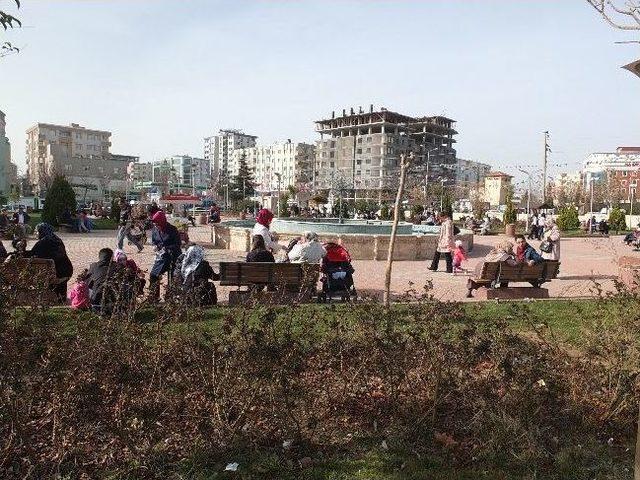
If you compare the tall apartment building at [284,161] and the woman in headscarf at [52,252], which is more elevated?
the tall apartment building at [284,161]

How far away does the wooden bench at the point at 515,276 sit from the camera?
29.9 feet

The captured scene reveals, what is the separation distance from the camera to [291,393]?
396cm

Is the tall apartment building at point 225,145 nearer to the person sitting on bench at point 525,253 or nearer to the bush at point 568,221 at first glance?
the bush at point 568,221

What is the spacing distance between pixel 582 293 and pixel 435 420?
274 inches

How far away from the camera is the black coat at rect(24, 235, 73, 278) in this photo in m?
8.12

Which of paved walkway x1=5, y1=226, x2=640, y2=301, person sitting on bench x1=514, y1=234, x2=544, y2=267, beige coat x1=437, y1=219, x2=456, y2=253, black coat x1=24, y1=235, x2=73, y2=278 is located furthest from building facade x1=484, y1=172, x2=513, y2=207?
black coat x1=24, y1=235, x2=73, y2=278

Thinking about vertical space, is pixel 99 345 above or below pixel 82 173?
below

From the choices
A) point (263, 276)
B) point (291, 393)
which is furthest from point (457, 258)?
point (291, 393)

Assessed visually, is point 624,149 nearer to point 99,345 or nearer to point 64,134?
point 64,134

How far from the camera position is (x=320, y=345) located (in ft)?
16.1

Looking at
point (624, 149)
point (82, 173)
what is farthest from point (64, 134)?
point (624, 149)

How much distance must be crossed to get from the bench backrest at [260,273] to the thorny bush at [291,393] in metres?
2.98

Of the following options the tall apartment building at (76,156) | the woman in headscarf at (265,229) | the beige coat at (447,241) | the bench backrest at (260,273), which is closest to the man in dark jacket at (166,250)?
the bench backrest at (260,273)

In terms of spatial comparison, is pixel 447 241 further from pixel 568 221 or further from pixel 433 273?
pixel 568 221
